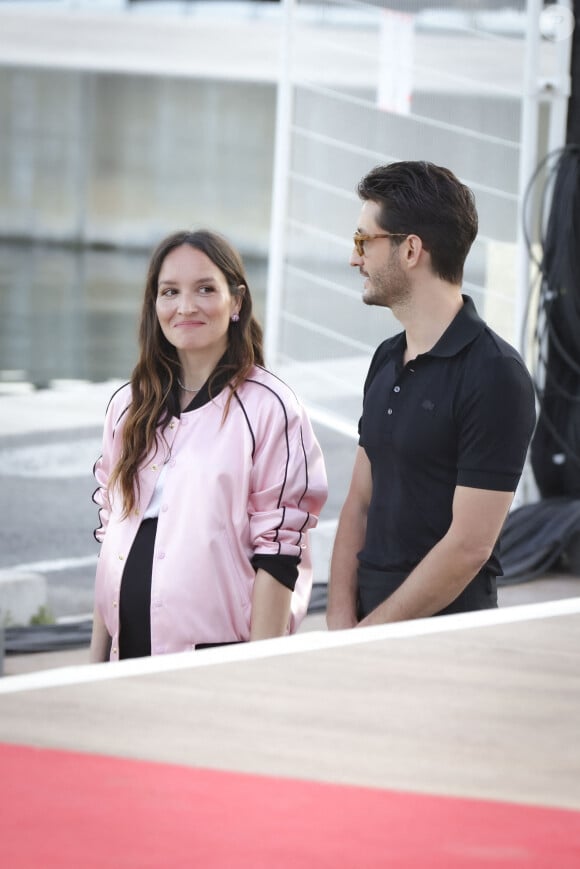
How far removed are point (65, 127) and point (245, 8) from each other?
28.3ft

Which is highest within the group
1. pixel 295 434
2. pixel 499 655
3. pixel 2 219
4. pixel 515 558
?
pixel 499 655

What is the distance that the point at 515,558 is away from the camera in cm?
501

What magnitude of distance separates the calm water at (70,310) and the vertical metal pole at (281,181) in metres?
2.52

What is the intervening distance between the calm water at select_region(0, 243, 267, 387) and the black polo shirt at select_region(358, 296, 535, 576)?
5.72 m

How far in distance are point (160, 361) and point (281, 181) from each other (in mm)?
3052

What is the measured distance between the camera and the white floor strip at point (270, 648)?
119 cm

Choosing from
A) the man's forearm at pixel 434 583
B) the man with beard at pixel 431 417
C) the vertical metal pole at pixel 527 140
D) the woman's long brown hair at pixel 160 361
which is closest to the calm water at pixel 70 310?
the vertical metal pole at pixel 527 140

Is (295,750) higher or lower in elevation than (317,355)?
higher

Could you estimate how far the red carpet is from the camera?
0.92 meters

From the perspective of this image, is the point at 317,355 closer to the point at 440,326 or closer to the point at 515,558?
the point at 515,558

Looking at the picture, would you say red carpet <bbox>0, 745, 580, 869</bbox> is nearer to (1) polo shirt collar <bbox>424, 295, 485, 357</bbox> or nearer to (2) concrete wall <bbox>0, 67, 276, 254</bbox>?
(1) polo shirt collar <bbox>424, 295, 485, 357</bbox>

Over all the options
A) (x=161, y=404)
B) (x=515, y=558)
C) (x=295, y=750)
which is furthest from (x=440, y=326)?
(x=515, y=558)

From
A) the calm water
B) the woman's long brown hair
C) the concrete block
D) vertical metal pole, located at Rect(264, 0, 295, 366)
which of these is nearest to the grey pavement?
the concrete block

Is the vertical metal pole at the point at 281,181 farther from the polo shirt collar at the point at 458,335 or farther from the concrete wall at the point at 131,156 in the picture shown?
the concrete wall at the point at 131,156
